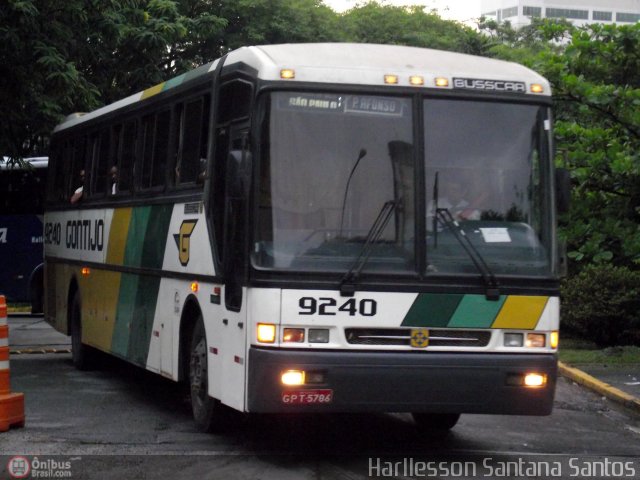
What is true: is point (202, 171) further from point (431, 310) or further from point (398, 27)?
point (398, 27)

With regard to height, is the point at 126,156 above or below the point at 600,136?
below

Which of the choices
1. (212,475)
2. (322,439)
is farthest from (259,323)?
(322,439)

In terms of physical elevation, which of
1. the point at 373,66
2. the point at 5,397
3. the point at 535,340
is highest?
the point at 373,66

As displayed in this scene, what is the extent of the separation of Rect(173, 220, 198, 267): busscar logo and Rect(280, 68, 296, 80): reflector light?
2080mm

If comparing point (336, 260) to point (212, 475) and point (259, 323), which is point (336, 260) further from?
point (212, 475)

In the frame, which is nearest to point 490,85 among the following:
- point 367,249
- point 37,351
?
point 367,249

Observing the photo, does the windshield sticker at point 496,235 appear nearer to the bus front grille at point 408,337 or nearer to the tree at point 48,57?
the bus front grille at point 408,337

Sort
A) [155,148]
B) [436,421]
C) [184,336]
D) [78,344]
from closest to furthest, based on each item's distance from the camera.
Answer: [436,421] < [184,336] < [155,148] < [78,344]

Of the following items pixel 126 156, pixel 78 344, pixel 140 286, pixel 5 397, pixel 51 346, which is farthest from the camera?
pixel 51 346

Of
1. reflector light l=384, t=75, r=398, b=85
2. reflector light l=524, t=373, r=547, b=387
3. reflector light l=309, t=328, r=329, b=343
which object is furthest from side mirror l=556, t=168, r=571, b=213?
reflector light l=309, t=328, r=329, b=343

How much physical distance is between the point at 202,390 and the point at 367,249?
2.41 meters

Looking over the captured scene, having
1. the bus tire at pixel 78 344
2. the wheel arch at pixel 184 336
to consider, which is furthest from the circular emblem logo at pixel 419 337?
the bus tire at pixel 78 344

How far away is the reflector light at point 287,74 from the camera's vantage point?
30.2 ft

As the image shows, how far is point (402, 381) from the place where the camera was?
901cm
